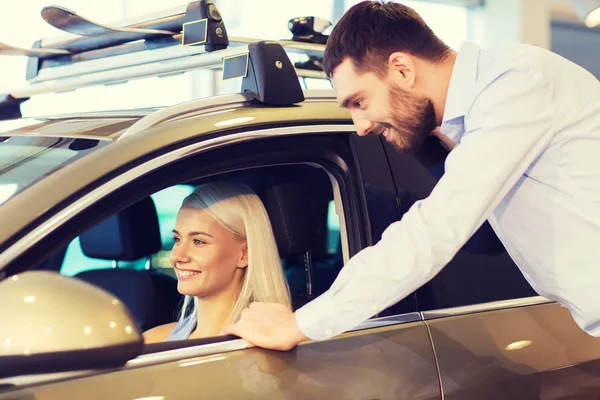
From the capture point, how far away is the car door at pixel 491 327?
168 cm

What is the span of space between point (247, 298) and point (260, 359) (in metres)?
0.39

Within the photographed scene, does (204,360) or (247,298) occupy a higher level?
(204,360)

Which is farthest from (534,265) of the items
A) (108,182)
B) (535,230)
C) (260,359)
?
(108,182)

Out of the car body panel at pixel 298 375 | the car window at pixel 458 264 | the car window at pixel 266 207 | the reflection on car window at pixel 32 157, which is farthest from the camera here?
the car window at pixel 458 264

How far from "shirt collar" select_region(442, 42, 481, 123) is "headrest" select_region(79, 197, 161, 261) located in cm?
83

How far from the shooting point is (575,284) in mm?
1604

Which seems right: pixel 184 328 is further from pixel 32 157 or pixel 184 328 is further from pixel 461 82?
pixel 461 82

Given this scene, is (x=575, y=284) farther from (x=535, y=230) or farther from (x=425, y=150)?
(x=425, y=150)

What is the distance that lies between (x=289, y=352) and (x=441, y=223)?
369 millimetres

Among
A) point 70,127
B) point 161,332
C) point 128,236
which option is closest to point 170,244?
point 128,236

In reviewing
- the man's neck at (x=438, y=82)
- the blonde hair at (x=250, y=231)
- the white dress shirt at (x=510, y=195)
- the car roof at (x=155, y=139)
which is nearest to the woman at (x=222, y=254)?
the blonde hair at (x=250, y=231)

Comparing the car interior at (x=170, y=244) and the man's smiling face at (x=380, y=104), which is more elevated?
the man's smiling face at (x=380, y=104)

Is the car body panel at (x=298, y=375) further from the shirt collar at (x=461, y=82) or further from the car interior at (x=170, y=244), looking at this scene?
the shirt collar at (x=461, y=82)

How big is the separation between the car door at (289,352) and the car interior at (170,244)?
5cm
